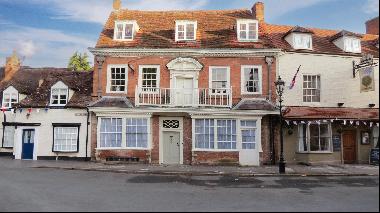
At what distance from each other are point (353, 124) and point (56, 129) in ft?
61.9

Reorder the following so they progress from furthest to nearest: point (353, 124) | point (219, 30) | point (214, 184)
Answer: point (219, 30) → point (353, 124) → point (214, 184)

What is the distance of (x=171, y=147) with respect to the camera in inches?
870

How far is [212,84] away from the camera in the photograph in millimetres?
22297

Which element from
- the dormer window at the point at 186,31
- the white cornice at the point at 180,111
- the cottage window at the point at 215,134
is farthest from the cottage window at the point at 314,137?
the dormer window at the point at 186,31

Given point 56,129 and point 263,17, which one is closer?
point 56,129

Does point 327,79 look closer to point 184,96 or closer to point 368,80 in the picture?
point 368,80

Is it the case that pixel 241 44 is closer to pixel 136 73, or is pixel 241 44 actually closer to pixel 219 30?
pixel 219 30

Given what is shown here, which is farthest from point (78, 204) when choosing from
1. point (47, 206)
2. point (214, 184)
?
point (214, 184)

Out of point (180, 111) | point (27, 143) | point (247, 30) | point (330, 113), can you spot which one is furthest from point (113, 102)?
point (330, 113)

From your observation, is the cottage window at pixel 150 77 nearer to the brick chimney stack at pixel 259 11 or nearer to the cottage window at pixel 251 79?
the cottage window at pixel 251 79

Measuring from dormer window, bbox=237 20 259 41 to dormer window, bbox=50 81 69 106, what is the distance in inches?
475

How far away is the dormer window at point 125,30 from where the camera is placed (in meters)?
23.2

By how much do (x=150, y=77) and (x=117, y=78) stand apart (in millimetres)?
2079

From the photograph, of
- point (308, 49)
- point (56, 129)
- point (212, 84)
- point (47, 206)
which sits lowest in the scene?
point (47, 206)
